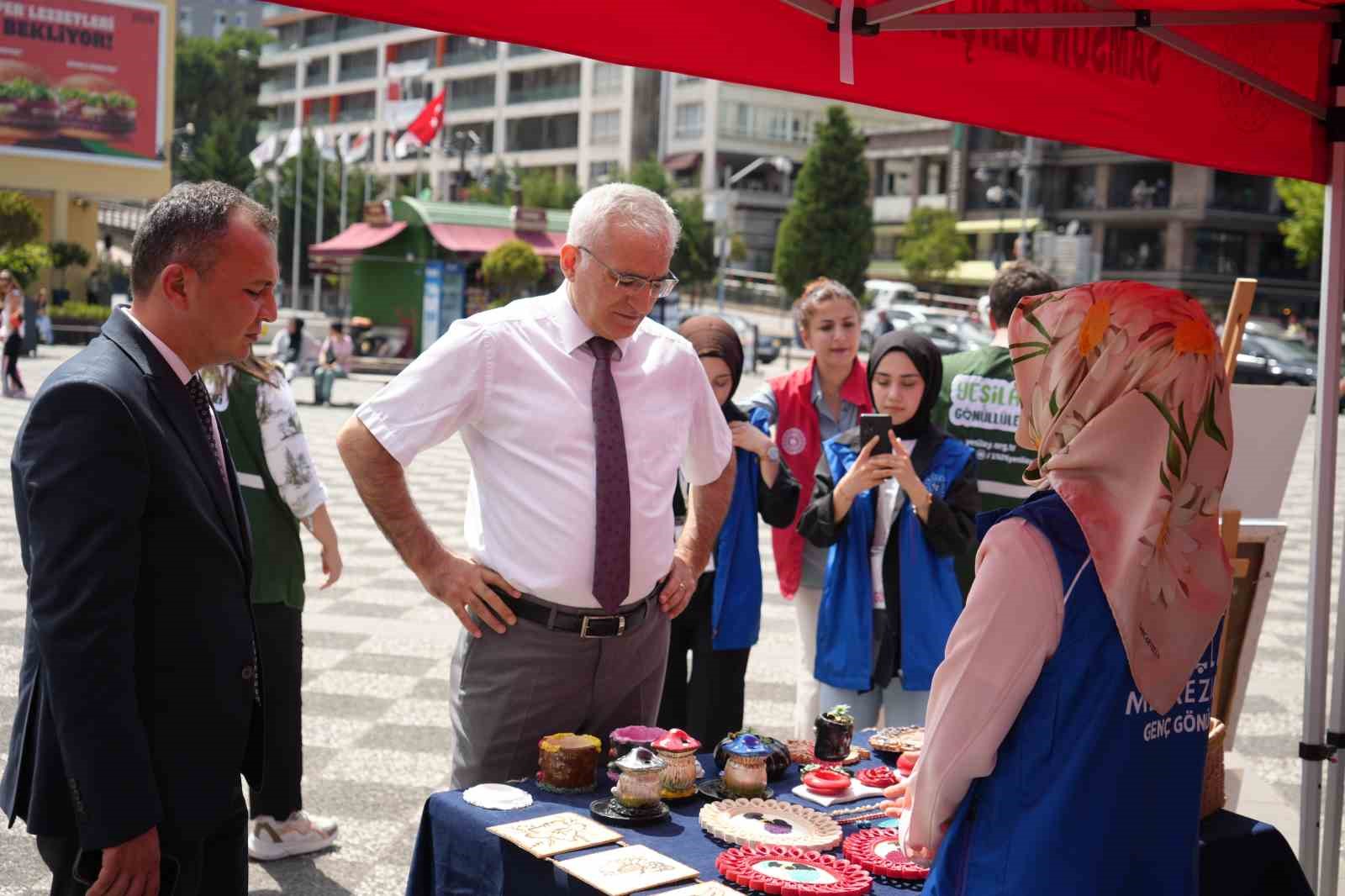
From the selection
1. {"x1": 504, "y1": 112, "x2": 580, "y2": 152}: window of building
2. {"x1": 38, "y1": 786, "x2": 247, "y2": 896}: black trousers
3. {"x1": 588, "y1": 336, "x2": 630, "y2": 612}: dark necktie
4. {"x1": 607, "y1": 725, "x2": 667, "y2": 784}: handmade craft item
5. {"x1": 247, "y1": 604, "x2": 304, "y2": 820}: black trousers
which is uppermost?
{"x1": 504, "y1": 112, "x2": 580, "y2": 152}: window of building

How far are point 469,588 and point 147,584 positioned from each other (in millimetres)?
1057

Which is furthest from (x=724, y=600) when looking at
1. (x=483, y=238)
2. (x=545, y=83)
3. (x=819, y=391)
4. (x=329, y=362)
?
(x=545, y=83)

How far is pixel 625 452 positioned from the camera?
356 centimetres

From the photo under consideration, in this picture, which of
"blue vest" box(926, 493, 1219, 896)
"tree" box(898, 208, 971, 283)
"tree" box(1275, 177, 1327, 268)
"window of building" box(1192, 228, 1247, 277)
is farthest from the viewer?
"window of building" box(1192, 228, 1247, 277)

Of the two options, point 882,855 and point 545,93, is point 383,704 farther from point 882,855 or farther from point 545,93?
point 545,93

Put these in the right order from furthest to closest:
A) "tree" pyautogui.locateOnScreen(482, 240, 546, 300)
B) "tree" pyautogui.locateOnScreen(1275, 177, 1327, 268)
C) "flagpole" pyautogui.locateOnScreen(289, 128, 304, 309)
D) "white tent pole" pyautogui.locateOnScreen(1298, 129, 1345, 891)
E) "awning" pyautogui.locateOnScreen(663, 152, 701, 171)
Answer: "awning" pyautogui.locateOnScreen(663, 152, 701, 171), "flagpole" pyautogui.locateOnScreen(289, 128, 304, 309), "tree" pyautogui.locateOnScreen(1275, 177, 1327, 268), "tree" pyautogui.locateOnScreen(482, 240, 546, 300), "white tent pole" pyautogui.locateOnScreen(1298, 129, 1345, 891)

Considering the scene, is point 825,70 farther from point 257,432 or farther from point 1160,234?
point 1160,234

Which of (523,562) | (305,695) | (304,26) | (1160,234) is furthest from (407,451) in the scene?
(304,26)

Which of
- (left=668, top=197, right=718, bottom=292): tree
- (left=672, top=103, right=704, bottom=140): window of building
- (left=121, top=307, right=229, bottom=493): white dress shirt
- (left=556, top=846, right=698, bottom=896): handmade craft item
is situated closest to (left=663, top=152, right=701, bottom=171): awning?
(left=672, top=103, right=704, bottom=140): window of building

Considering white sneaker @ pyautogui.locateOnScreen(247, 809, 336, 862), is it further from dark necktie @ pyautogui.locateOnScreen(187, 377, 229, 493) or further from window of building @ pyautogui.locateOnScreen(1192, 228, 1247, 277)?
window of building @ pyautogui.locateOnScreen(1192, 228, 1247, 277)

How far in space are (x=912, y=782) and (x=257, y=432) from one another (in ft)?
9.95

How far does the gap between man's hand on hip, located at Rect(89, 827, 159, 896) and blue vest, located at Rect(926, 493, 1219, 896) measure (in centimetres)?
133

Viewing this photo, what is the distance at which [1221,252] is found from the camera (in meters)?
65.2

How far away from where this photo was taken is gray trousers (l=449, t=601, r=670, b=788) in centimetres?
348
